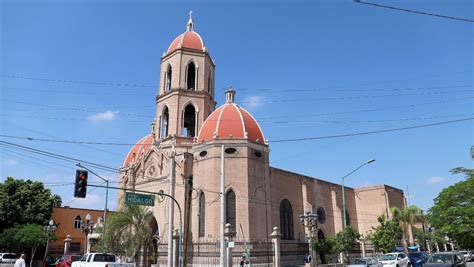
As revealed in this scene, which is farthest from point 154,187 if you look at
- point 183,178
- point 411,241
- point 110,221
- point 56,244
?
point 411,241

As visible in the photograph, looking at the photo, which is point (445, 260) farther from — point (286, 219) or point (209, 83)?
point (209, 83)

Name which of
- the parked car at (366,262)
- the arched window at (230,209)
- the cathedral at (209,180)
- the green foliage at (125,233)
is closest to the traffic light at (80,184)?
the cathedral at (209,180)

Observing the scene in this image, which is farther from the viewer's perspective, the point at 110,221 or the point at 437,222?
the point at 110,221

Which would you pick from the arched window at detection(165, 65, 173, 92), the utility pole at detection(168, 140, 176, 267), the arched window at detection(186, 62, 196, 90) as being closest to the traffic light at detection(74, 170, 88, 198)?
the utility pole at detection(168, 140, 176, 267)

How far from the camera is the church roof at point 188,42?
41.9 m

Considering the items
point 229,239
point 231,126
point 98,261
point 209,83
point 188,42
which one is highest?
point 188,42

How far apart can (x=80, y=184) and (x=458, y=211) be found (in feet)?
79.8

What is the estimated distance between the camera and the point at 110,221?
1264 inches

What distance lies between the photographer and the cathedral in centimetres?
3253

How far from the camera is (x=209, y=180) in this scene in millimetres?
33875

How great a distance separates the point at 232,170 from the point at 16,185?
28.2 meters

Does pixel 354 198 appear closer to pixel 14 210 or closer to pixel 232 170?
pixel 232 170

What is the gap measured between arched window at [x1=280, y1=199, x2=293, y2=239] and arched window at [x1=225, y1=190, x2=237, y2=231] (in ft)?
23.6

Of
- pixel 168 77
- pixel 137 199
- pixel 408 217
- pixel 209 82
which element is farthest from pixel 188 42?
pixel 408 217
